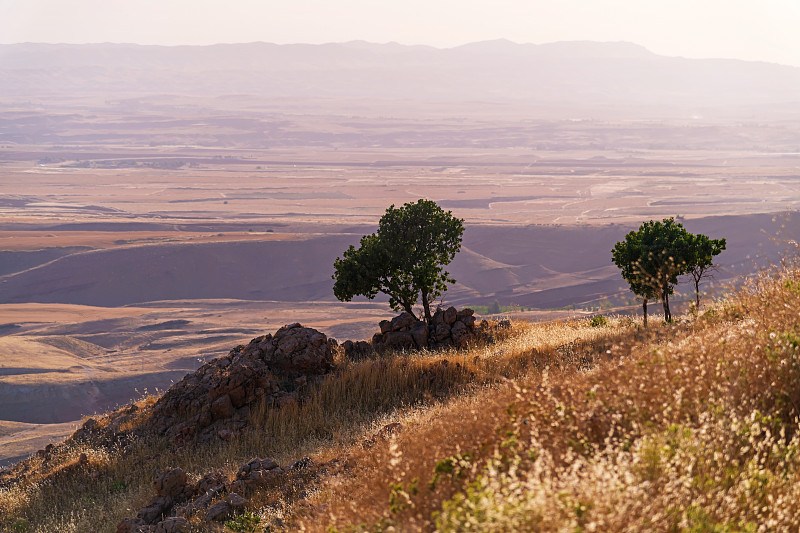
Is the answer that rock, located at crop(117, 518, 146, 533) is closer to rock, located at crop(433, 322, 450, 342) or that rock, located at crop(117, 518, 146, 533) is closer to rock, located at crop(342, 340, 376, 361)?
rock, located at crop(342, 340, 376, 361)

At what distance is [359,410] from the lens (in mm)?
11711

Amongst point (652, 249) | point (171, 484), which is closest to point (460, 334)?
point (652, 249)

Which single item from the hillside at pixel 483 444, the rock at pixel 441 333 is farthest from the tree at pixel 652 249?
the rock at pixel 441 333

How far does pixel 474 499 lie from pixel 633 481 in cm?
78

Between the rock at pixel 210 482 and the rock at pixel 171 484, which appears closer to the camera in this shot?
the rock at pixel 210 482

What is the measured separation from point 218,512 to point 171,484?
1.63m

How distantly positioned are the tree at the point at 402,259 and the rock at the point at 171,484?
280 inches

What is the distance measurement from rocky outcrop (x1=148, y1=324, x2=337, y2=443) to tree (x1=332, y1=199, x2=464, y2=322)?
2194 millimetres

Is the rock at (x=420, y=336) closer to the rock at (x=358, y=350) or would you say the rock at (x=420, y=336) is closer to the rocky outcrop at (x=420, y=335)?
the rocky outcrop at (x=420, y=335)

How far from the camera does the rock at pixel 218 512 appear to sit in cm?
760

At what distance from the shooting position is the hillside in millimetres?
3773

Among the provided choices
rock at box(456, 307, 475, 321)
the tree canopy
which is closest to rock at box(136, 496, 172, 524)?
rock at box(456, 307, 475, 321)

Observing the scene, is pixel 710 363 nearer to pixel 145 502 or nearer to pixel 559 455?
pixel 559 455

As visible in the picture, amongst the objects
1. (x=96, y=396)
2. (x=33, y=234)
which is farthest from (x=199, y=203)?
(x=96, y=396)
